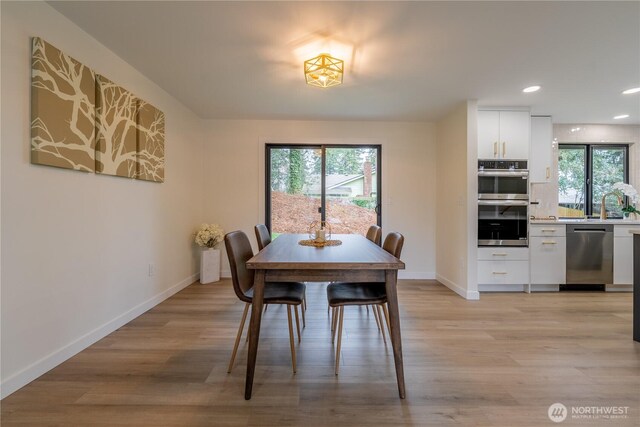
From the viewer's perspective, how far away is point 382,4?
1.72 m

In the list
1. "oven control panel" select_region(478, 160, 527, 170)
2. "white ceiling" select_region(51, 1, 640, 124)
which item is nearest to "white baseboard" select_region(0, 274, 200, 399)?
"white ceiling" select_region(51, 1, 640, 124)

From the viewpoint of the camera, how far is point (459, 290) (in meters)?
3.43

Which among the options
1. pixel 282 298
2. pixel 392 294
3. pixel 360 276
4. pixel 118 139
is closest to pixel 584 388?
pixel 392 294

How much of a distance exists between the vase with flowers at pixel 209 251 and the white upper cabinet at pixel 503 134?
359cm

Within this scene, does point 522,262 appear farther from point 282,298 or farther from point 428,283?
point 282,298

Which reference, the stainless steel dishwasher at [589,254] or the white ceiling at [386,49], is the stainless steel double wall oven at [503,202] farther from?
the white ceiling at [386,49]

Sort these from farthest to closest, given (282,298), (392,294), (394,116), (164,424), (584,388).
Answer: (394,116)
(282,298)
(584,388)
(392,294)
(164,424)

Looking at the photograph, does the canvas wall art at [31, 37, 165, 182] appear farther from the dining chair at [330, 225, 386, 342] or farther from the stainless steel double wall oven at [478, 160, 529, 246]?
the stainless steel double wall oven at [478, 160, 529, 246]

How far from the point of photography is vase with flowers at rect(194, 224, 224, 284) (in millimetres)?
3689

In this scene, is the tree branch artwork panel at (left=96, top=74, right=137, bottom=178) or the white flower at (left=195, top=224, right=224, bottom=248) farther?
the white flower at (left=195, top=224, right=224, bottom=248)

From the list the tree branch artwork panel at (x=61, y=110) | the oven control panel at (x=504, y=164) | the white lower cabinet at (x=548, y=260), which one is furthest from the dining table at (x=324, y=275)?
the white lower cabinet at (x=548, y=260)

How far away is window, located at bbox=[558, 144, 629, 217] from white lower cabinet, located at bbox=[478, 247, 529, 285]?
1565 millimetres

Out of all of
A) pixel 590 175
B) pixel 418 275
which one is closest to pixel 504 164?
pixel 418 275

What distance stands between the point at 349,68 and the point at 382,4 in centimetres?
78
